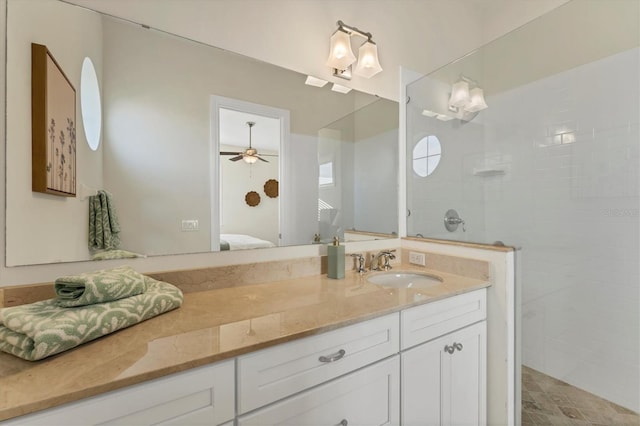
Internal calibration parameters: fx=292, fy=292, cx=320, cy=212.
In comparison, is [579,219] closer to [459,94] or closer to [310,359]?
[459,94]

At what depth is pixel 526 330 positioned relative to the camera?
1.57m

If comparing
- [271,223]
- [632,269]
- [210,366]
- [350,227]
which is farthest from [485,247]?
[210,366]

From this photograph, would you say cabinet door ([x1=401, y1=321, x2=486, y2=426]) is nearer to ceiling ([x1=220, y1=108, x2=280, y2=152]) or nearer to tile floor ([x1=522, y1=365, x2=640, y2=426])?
tile floor ([x1=522, y1=365, x2=640, y2=426])

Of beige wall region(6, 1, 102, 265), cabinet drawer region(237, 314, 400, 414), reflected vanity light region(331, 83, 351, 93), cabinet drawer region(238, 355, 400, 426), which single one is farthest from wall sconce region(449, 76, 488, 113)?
beige wall region(6, 1, 102, 265)

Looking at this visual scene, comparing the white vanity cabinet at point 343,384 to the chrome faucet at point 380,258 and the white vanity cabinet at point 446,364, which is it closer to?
the white vanity cabinet at point 446,364

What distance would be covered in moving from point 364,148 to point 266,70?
2.46 ft

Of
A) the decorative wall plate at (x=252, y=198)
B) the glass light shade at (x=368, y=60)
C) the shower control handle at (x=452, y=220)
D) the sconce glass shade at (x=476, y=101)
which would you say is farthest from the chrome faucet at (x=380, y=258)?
the sconce glass shade at (x=476, y=101)

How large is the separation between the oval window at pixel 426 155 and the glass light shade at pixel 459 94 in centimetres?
30

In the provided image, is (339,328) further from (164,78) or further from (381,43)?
(381,43)

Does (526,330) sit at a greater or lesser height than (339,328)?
lesser

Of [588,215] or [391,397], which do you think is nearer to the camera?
[391,397]

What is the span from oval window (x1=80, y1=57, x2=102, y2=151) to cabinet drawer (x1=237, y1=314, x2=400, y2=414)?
3.11ft

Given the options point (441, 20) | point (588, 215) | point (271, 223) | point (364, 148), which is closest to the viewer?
point (271, 223)

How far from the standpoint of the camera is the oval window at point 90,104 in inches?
40.6
